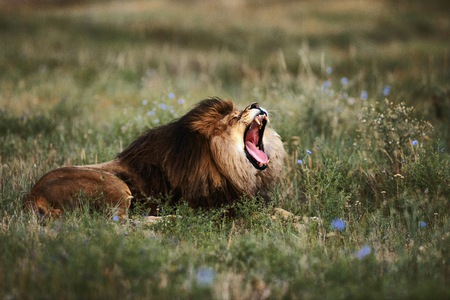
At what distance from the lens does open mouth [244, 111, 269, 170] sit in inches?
193

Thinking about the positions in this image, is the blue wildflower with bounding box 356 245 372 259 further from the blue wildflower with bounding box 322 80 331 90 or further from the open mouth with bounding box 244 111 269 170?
the blue wildflower with bounding box 322 80 331 90

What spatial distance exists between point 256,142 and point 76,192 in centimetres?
152

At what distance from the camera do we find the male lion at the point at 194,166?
480 centimetres

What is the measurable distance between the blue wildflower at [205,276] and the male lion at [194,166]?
4.43 feet

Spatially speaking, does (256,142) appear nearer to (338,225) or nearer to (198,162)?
(198,162)

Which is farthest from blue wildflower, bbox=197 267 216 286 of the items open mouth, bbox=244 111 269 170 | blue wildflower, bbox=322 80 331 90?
blue wildflower, bbox=322 80 331 90

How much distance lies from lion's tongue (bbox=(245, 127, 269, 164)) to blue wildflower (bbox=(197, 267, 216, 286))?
157 cm

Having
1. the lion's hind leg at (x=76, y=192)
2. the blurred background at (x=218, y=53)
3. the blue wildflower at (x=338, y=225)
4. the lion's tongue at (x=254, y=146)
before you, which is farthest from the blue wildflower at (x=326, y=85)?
the lion's hind leg at (x=76, y=192)

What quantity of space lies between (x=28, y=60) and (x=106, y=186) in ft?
28.5

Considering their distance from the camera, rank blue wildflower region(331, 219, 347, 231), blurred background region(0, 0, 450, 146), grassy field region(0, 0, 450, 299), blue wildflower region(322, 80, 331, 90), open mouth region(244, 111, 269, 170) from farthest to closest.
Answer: blurred background region(0, 0, 450, 146), blue wildflower region(322, 80, 331, 90), open mouth region(244, 111, 269, 170), blue wildflower region(331, 219, 347, 231), grassy field region(0, 0, 450, 299)

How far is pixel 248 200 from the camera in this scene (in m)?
4.91

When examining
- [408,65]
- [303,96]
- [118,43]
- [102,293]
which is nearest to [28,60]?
[118,43]

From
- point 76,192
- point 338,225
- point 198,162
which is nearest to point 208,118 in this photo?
point 198,162

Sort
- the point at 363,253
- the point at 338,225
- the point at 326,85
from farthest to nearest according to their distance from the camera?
the point at 326,85 → the point at 338,225 → the point at 363,253
